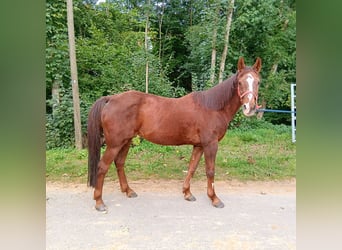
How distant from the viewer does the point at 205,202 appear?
11.8 feet

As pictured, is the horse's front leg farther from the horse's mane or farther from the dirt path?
the horse's mane

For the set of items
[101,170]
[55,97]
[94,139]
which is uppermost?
[55,97]

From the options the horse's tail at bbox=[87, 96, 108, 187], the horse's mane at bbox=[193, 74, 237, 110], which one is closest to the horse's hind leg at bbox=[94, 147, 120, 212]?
the horse's tail at bbox=[87, 96, 108, 187]

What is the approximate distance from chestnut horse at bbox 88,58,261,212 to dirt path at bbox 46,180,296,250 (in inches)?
11.3

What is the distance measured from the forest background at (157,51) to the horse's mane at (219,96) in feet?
13.6

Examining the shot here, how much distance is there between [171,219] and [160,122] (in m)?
1.22

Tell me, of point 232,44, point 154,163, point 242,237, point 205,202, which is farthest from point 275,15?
point 242,237

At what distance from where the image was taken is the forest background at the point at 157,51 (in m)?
6.93

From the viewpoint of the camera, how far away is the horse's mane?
343cm

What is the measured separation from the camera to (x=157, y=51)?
11719 mm

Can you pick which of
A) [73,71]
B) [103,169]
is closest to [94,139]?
[103,169]

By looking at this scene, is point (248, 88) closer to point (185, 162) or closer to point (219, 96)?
point (219, 96)
